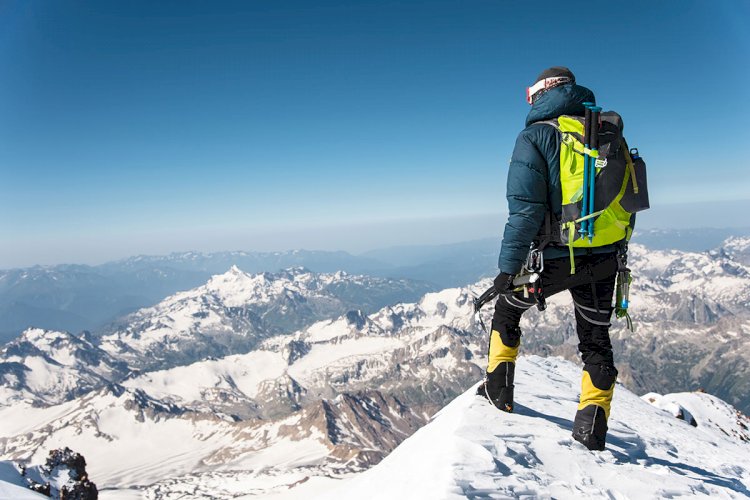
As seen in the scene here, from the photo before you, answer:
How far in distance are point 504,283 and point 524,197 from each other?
1715mm

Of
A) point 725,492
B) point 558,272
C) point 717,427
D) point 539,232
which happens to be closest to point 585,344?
point 558,272

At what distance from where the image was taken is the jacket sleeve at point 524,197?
7.46 metres

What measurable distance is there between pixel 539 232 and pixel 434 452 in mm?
4226

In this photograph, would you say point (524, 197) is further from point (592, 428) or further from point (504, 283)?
point (592, 428)

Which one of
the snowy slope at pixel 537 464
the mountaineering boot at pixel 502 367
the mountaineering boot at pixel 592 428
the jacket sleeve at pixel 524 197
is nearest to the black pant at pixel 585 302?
the mountaineering boot at pixel 502 367

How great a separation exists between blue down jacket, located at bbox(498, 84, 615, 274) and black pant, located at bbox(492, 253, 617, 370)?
311 mm

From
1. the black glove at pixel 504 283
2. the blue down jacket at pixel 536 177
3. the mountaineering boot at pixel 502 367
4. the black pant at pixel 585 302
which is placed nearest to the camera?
the blue down jacket at pixel 536 177

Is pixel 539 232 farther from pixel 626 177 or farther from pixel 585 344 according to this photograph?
pixel 585 344

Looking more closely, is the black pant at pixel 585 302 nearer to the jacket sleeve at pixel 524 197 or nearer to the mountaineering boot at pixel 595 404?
the mountaineering boot at pixel 595 404

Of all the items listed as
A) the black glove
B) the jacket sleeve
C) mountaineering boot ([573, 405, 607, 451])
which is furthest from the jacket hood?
mountaineering boot ([573, 405, 607, 451])

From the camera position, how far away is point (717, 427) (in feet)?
60.0

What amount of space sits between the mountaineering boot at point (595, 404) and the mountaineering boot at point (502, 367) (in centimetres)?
143

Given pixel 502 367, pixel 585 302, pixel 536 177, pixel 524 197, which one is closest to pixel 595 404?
pixel 502 367

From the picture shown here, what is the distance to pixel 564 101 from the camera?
299 inches
